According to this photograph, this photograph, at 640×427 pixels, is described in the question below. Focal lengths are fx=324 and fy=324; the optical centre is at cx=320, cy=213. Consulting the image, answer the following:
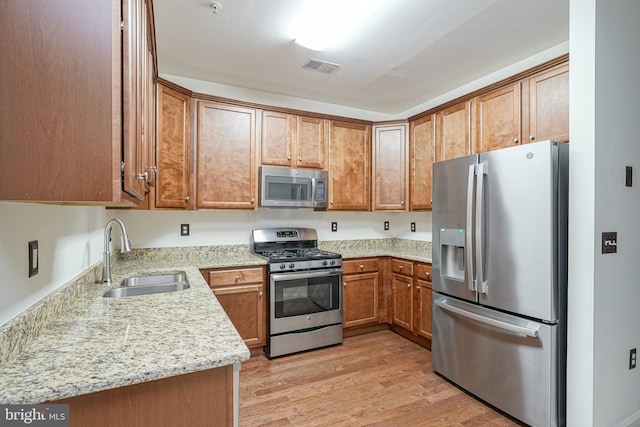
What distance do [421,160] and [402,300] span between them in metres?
1.46

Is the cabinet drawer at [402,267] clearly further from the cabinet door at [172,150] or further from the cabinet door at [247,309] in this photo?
the cabinet door at [172,150]

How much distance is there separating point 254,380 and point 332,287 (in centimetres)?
107

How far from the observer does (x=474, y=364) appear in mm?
2238

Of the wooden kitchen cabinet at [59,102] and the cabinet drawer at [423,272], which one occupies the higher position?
the wooden kitchen cabinet at [59,102]

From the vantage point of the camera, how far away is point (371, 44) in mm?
2492

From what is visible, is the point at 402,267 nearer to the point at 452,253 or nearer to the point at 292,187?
the point at 452,253

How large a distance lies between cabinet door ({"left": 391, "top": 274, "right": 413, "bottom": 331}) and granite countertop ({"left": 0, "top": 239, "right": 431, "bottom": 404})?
213cm

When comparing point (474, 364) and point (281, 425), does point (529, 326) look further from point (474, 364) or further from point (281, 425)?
point (281, 425)

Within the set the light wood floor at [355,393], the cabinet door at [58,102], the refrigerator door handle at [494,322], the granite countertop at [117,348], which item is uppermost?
the cabinet door at [58,102]

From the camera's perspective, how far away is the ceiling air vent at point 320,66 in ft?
9.12

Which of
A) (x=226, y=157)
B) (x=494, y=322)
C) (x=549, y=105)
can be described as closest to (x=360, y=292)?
(x=494, y=322)

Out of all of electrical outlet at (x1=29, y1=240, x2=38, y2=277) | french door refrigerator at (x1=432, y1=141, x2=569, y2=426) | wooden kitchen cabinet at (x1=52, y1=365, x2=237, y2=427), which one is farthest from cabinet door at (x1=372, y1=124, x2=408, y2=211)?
electrical outlet at (x1=29, y1=240, x2=38, y2=277)

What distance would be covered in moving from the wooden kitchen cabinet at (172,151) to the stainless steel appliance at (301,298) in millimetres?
888

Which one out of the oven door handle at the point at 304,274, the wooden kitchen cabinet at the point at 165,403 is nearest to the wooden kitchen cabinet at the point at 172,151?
the oven door handle at the point at 304,274
